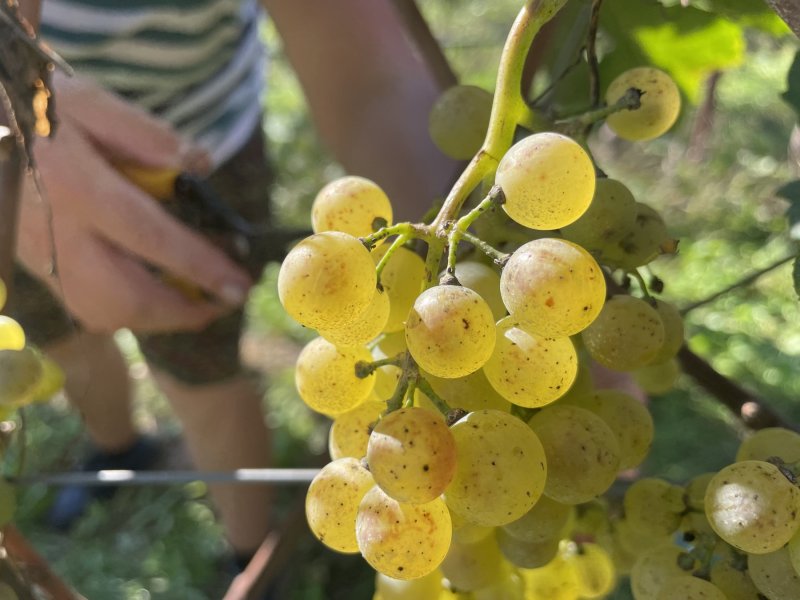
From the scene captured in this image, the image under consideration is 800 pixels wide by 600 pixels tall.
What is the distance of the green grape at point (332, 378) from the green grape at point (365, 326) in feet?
0.11

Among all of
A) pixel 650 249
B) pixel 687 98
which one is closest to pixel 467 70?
pixel 687 98

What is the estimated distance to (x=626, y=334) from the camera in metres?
0.38

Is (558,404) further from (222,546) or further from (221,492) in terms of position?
(222,546)

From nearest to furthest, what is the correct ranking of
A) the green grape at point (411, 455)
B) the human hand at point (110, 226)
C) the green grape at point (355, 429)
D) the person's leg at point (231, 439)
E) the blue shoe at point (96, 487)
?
the green grape at point (411, 455)
the green grape at point (355, 429)
the human hand at point (110, 226)
the person's leg at point (231, 439)
the blue shoe at point (96, 487)

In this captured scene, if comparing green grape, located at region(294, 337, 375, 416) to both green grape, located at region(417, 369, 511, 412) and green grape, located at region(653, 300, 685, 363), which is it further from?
green grape, located at region(653, 300, 685, 363)

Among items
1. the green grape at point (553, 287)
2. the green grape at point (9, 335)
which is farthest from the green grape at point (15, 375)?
the green grape at point (553, 287)

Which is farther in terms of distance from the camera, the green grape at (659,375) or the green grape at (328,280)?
the green grape at (659,375)

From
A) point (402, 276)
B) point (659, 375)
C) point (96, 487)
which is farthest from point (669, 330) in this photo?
point (96, 487)

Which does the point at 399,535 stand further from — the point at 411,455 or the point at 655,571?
the point at 655,571

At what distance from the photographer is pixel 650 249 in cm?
40

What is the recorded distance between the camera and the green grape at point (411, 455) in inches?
11.2

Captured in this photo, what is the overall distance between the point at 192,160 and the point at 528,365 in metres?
0.62

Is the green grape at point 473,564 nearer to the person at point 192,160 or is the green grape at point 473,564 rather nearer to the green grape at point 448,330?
the green grape at point 448,330

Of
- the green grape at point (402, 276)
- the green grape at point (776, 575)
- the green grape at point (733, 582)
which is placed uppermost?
the green grape at point (402, 276)
